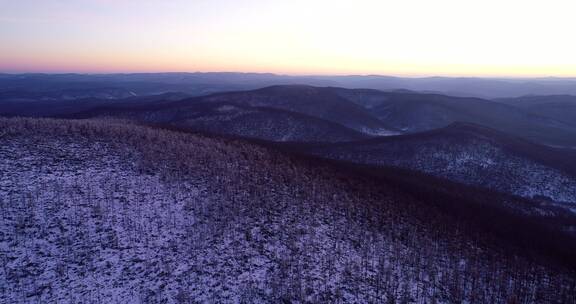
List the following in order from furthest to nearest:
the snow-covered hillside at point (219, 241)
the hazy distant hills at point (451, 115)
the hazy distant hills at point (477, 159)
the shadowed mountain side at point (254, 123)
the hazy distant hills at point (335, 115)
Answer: the hazy distant hills at point (451, 115) → the hazy distant hills at point (335, 115) → the shadowed mountain side at point (254, 123) → the hazy distant hills at point (477, 159) → the snow-covered hillside at point (219, 241)

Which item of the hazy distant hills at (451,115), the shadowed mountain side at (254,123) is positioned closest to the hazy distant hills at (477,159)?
the shadowed mountain side at (254,123)

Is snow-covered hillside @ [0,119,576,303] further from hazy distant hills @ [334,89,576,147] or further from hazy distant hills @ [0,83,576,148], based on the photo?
hazy distant hills @ [334,89,576,147]

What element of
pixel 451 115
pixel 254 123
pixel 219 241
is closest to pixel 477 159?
pixel 219 241

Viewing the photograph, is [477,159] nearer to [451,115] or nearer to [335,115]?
[335,115]

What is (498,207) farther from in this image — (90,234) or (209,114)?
(209,114)

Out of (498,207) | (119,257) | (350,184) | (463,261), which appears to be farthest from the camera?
(498,207)

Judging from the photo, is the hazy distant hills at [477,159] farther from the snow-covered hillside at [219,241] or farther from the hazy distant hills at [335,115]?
the snow-covered hillside at [219,241]

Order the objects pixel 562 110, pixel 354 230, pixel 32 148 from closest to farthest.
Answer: pixel 354 230
pixel 32 148
pixel 562 110

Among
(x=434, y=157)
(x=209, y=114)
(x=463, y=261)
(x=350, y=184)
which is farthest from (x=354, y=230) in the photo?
(x=209, y=114)
